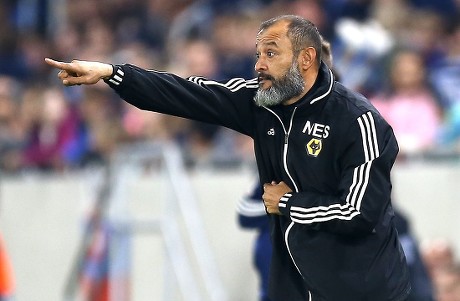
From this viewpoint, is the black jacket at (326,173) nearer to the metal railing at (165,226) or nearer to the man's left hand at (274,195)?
the man's left hand at (274,195)

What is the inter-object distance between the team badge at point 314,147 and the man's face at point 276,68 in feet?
0.78

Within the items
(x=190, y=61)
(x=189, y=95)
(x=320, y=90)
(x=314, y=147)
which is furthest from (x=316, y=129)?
(x=190, y=61)

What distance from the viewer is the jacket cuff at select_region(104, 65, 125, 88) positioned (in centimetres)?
610

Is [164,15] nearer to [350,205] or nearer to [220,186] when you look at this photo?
[220,186]

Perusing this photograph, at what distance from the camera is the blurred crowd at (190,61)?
1089 centimetres

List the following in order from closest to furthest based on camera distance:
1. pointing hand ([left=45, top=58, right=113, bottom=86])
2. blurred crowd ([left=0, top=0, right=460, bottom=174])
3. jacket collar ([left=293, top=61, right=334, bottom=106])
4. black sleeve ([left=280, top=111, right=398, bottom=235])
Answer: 1. pointing hand ([left=45, top=58, right=113, bottom=86])
2. black sleeve ([left=280, top=111, right=398, bottom=235])
3. jacket collar ([left=293, top=61, right=334, bottom=106])
4. blurred crowd ([left=0, top=0, right=460, bottom=174])

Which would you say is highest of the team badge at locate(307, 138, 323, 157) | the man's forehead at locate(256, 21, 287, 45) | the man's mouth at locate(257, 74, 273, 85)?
the man's forehead at locate(256, 21, 287, 45)

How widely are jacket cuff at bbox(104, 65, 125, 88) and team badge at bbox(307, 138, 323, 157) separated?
3.08ft

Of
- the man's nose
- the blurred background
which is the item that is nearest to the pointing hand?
the man's nose

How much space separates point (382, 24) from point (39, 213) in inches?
144

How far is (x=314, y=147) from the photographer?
243 inches

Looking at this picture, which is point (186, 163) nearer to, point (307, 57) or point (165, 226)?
point (165, 226)

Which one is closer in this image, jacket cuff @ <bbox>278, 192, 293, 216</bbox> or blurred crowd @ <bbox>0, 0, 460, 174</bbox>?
jacket cuff @ <bbox>278, 192, 293, 216</bbox>

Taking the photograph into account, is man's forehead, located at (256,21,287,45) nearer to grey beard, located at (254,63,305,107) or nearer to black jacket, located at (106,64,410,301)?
grey beard, located at (254,63,305,107)
